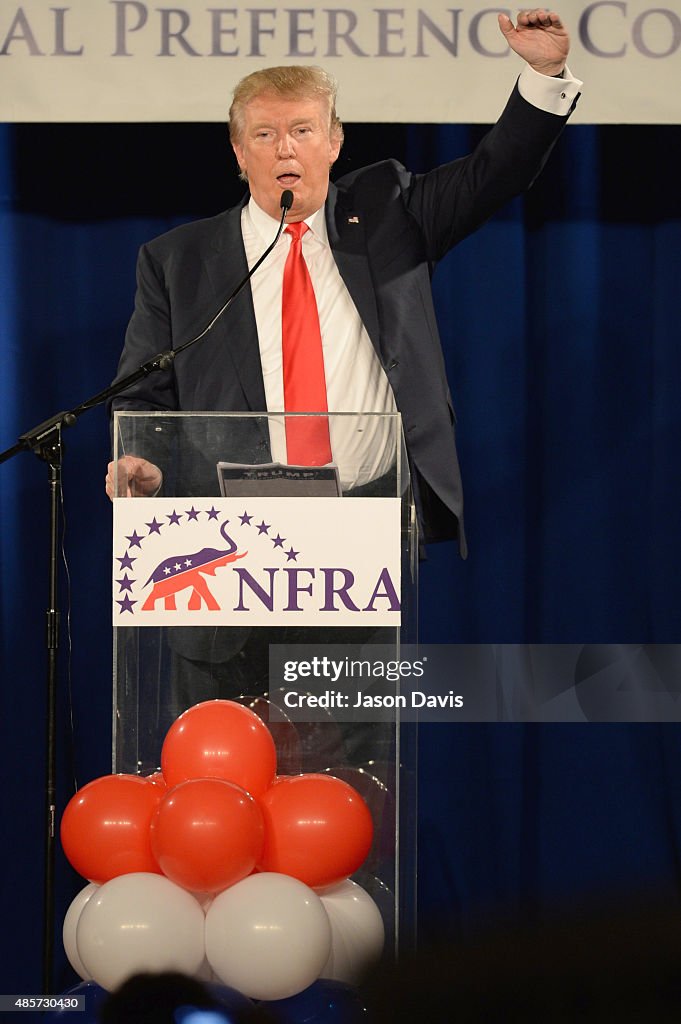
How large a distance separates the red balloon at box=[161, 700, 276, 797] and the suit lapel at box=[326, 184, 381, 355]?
1.03 metres

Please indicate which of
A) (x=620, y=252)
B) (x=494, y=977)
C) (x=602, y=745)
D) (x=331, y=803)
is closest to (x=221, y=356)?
(x=331, y=803)

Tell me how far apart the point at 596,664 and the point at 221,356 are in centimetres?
132

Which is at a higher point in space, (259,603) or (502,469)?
(502,469)

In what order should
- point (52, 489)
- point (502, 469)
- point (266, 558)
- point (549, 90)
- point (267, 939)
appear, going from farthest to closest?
point (502, 469) → point (549, 90) → point (52, 489) → point (266, 558) → point (267, 939)

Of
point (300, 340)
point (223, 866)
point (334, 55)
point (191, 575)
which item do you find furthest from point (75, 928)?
point (334, 55)

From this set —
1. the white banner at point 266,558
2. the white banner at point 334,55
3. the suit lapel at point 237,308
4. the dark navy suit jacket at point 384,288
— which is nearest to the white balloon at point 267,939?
the white banner at point 266,558

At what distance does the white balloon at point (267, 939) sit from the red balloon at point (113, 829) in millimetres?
166

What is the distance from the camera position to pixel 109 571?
3.34m

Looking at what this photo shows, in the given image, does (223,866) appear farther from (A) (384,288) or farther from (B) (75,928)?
(A) (384,288)

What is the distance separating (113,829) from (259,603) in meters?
0.40

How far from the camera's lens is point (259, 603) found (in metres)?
1.95

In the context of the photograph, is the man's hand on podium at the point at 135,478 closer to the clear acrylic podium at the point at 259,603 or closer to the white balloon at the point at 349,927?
the clear acrylic podium at the point at 259,603

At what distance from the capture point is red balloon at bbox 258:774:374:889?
5.94 feet

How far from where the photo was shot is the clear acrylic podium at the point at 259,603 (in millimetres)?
1943
